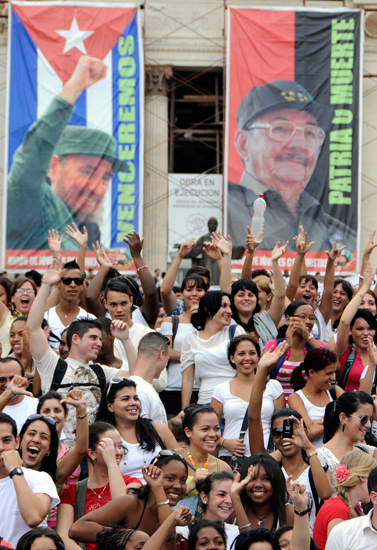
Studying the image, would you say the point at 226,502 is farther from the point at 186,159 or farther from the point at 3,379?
the point at 186,159

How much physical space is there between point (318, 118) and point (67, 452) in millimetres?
16301

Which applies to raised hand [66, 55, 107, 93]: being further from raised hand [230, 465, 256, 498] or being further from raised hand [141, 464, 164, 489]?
raised hand [141, 464, 164, 489]

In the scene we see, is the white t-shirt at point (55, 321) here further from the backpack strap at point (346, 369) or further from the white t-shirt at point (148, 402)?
the backpack strap at point (346, 369)

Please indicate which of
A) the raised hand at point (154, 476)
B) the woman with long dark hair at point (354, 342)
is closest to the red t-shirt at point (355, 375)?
the woman with long dark hair at point (354, 342)

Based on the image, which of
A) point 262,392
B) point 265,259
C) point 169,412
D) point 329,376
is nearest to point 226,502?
point 262,392

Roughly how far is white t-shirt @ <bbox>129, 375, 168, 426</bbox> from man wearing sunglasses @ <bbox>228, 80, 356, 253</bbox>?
47.1 feet

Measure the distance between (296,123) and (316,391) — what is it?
14877 mm

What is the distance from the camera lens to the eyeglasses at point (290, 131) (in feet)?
70.9

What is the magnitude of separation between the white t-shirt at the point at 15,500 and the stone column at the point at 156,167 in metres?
16.8

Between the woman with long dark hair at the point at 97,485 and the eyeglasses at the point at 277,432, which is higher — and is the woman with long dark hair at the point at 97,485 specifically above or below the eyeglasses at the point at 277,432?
below

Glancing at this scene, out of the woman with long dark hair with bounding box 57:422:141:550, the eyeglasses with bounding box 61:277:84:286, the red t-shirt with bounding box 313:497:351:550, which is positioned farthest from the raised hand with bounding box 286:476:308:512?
the eyeglasses with bounding box 61:277:84:286

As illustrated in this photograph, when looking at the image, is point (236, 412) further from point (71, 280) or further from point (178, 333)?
point (71, 280)

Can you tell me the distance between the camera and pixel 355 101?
22.0 metres

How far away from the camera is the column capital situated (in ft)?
77.2
